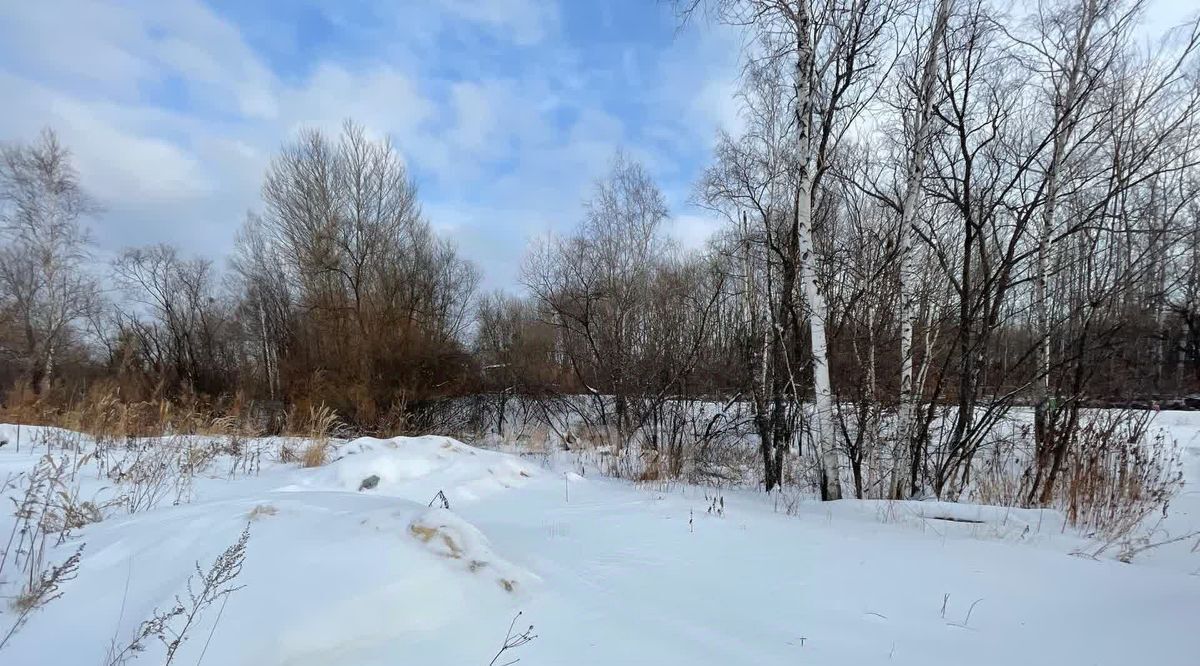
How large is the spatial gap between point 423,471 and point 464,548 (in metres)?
3.67

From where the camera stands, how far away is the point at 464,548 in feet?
9.02

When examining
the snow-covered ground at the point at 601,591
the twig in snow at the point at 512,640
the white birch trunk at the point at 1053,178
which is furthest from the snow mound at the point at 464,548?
the white birch trunk at the point at 1053,178

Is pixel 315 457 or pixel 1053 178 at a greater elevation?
pixel 1053 178

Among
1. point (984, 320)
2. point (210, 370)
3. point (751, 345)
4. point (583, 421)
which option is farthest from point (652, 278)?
point (210, 370)

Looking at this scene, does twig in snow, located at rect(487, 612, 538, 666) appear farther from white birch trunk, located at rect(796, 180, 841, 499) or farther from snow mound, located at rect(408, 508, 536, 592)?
white birch trunk, located at rect(796, 180, 841, 499)

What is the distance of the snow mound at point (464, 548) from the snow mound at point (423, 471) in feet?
8.33

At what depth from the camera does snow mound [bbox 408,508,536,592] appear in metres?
2.66

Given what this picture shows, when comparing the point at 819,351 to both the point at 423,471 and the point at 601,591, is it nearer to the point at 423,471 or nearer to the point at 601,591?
the point at 601,591

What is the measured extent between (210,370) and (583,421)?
14.0m

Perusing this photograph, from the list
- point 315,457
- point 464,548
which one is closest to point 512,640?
point 464,548

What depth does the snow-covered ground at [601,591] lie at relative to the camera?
1.98 meters

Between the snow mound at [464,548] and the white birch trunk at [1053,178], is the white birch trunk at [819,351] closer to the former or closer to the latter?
the white birch trunk at [1053,178]

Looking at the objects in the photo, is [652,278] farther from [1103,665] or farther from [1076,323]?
[1103,665]

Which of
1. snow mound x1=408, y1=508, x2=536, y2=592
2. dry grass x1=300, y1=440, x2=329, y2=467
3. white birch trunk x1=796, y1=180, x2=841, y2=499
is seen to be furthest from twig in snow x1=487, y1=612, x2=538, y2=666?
dry grass x1=300, y1=440, x2=329, y2=467
